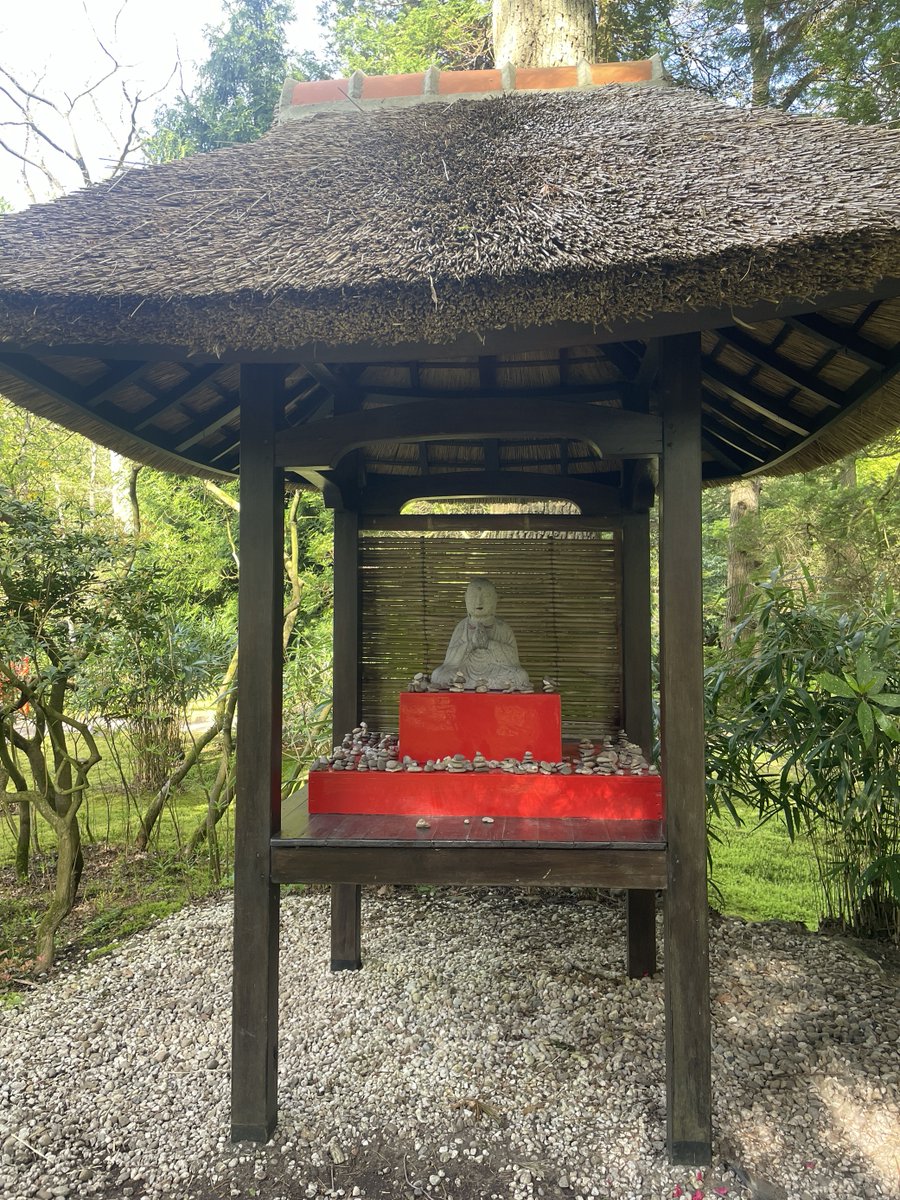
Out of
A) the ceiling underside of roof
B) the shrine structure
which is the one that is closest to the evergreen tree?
the shrine structure

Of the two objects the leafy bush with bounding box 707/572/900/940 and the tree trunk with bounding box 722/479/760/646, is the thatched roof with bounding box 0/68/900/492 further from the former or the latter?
the tree trunk with bounding box 722/479/760/646

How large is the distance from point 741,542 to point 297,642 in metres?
4.58

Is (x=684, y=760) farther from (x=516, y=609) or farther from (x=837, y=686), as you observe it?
(x=516, y=609)

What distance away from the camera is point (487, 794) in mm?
2656

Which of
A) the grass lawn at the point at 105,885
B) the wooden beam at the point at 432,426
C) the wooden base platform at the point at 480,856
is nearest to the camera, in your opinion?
the wooden base platform at the point at 480,856

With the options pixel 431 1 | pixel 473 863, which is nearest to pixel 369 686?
pixel 473 863

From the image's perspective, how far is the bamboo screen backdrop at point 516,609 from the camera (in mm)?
3840

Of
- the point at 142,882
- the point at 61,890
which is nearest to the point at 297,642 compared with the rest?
the point at 142,882

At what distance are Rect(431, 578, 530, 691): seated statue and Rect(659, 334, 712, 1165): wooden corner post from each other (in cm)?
105

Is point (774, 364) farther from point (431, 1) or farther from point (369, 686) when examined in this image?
point (431, 1)

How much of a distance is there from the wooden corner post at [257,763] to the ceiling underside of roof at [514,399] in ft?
0.52

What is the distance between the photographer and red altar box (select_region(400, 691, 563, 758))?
2844mm

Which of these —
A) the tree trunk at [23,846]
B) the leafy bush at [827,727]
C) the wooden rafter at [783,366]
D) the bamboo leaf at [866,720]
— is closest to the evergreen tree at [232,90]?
the tree trunk at [23,846]

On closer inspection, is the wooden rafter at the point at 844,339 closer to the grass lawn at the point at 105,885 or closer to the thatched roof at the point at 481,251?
the thatched roof at the point at 481,251
